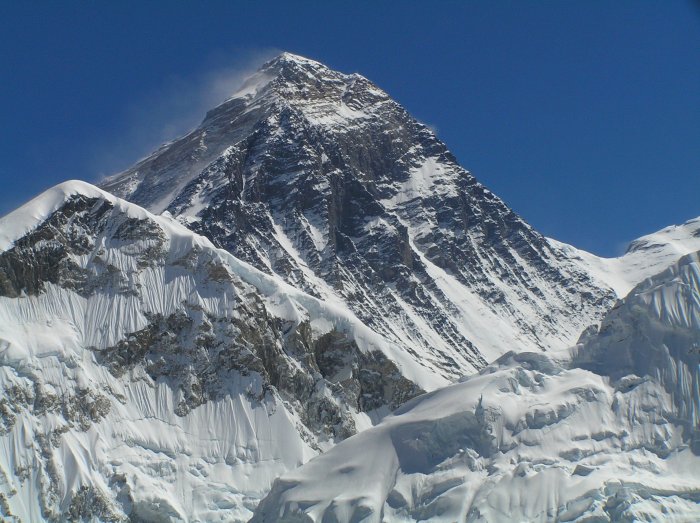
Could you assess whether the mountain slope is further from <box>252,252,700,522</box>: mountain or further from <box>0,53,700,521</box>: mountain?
<box>252,252,700,522</box>: mountain

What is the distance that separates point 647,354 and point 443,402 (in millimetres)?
19065

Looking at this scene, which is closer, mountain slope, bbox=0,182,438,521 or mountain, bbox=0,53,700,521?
mountain, bbox=0,53,700,521

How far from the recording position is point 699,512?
97.4m

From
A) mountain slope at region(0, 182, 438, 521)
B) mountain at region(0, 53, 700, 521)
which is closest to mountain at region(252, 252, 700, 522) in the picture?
mountain at region(0, 53, 700, 521)

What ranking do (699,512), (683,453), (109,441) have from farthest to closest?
1. (109,441)
2. (683,453)
3. (699,512)

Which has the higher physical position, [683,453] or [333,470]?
[333,470]

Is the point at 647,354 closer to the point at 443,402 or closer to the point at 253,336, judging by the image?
the point at 443,402

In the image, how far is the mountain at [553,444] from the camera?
101m

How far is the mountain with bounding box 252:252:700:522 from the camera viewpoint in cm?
10056

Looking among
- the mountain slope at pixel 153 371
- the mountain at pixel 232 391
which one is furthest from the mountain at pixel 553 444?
→ the mountain slope at pixel 153 371

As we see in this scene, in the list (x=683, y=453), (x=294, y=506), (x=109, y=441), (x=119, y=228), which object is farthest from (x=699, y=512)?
(x=119, y=228)

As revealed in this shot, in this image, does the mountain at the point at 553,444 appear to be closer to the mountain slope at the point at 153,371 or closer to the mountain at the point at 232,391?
the mountain at the point at 232,391

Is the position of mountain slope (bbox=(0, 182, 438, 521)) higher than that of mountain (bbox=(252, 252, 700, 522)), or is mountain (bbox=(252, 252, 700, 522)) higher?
mountain slope (bbox=(0, 182, 438, 521))

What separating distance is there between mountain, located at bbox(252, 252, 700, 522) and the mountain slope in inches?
547
